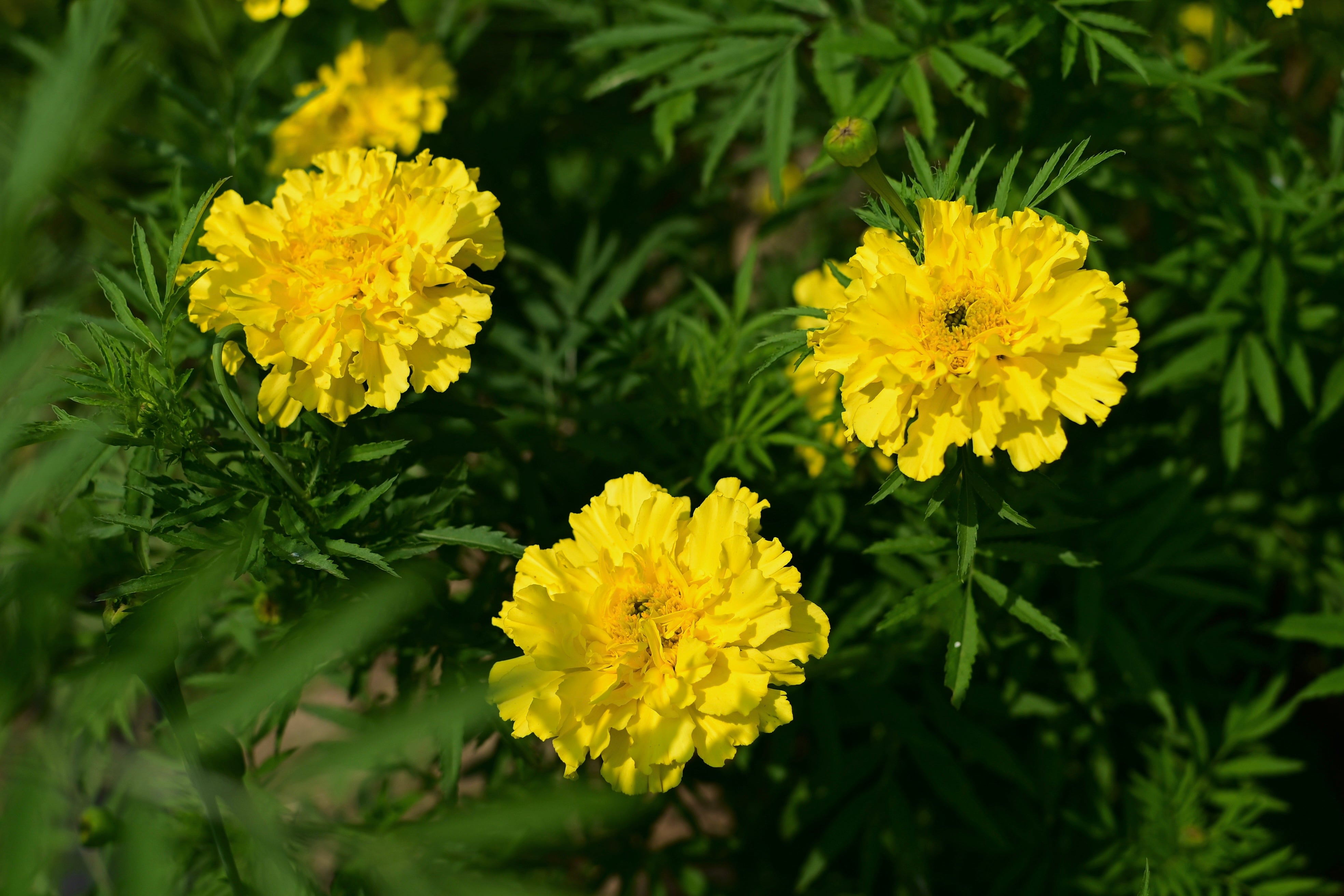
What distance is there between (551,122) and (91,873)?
2.06m

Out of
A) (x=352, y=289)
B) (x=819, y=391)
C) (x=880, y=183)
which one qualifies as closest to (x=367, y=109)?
(x=352, y=289)

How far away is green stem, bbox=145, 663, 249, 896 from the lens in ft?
3.39

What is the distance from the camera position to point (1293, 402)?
2.28 meters

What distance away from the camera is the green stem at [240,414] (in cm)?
134

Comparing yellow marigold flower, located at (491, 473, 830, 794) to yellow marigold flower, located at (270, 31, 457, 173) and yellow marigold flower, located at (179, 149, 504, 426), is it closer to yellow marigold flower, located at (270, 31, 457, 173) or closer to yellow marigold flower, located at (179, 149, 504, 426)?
yellow marigold flower, located at (179, 149, 504, 426)

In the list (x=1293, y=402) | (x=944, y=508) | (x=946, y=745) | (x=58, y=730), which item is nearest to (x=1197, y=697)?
(x=946, y=745)

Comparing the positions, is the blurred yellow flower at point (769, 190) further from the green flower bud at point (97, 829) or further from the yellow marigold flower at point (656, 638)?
the green flower bud at point (97, 829)

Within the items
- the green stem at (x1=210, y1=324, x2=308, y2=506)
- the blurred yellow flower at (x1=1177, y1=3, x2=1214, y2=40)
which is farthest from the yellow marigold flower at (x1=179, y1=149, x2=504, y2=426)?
the blurred yellow flower at (x1=1177, y1=3, x2=1214, y2=40)

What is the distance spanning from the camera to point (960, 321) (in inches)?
49.2

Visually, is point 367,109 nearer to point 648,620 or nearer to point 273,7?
point 273,7

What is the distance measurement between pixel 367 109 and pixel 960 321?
1.63 meters

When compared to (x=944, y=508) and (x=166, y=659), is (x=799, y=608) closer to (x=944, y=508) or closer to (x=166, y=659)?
(x=944, y=508)

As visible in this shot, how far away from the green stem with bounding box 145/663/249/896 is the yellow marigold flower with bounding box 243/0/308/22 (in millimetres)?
1481

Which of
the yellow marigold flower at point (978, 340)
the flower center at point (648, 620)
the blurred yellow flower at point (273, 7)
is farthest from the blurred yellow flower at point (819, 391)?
the blurred yellow flower at point (273, 7)
